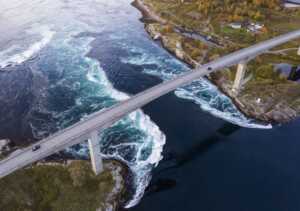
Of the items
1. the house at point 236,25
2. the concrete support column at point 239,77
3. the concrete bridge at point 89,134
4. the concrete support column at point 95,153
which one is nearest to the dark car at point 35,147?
the concrete bridge at point 89,134

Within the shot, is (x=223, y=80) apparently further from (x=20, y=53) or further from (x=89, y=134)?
(x=20, y=53)

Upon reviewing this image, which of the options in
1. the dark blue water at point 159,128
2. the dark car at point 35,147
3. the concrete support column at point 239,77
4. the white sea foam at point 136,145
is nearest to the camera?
the dark car at point 35,147

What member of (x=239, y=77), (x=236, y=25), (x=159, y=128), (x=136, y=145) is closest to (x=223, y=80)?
(x=239, y=77)

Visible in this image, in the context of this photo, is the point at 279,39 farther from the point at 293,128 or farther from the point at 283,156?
the point at 283,156

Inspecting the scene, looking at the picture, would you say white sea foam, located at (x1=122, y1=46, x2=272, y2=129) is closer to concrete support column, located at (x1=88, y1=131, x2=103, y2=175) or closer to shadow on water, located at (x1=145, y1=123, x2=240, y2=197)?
shadow on water, located at (x1=145, y1=123, x2=240, y2=197)

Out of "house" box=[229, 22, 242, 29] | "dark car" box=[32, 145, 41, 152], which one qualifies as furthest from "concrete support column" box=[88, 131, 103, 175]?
"house" box=[229, 22, 242, 29]

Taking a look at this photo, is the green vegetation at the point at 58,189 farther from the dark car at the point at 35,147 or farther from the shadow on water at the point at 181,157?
the dark car at the point at 35,147
